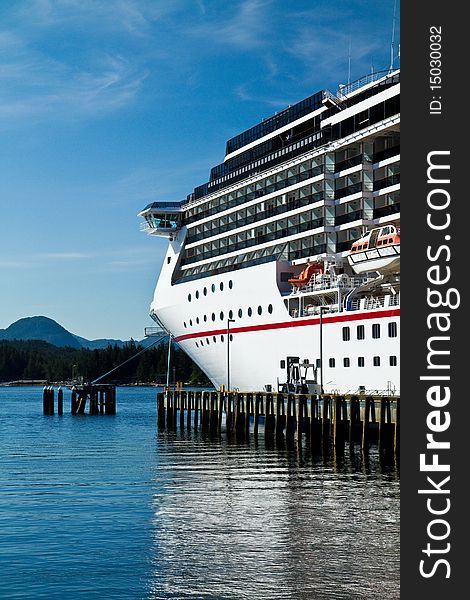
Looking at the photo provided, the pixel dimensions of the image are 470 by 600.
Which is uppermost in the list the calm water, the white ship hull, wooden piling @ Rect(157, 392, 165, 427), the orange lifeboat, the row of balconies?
the row of balconies

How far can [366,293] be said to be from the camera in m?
39.8

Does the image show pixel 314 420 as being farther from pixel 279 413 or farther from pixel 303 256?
A: pixel 303 256

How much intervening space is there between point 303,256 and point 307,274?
274cm

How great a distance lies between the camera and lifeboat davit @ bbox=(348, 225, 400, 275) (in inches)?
1480

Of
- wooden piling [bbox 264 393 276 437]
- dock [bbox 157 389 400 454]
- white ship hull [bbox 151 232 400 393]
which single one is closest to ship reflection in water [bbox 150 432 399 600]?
dock [bbox 157 389 400 454]

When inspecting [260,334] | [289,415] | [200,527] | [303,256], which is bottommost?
[200,527]

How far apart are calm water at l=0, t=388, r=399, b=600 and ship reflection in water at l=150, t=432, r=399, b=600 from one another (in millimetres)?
29

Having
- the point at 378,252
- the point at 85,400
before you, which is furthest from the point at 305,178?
the point at 85,400

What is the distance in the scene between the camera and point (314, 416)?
36.9 meters

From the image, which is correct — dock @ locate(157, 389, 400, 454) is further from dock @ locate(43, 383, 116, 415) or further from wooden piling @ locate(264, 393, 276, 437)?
dock @ locate(43, 383, 116, 415)

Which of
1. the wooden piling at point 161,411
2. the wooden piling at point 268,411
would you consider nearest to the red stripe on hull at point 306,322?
the wooden piling at point 268,411

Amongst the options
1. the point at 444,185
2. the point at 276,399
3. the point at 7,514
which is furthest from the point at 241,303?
the point at 444,185

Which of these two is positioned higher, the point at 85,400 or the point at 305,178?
the point at 305,178

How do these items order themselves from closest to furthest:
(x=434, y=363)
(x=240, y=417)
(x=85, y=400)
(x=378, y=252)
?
(x=434, y=363) → (x=378, y=252) → (x=240, y=417) → (x=85, y=400)
